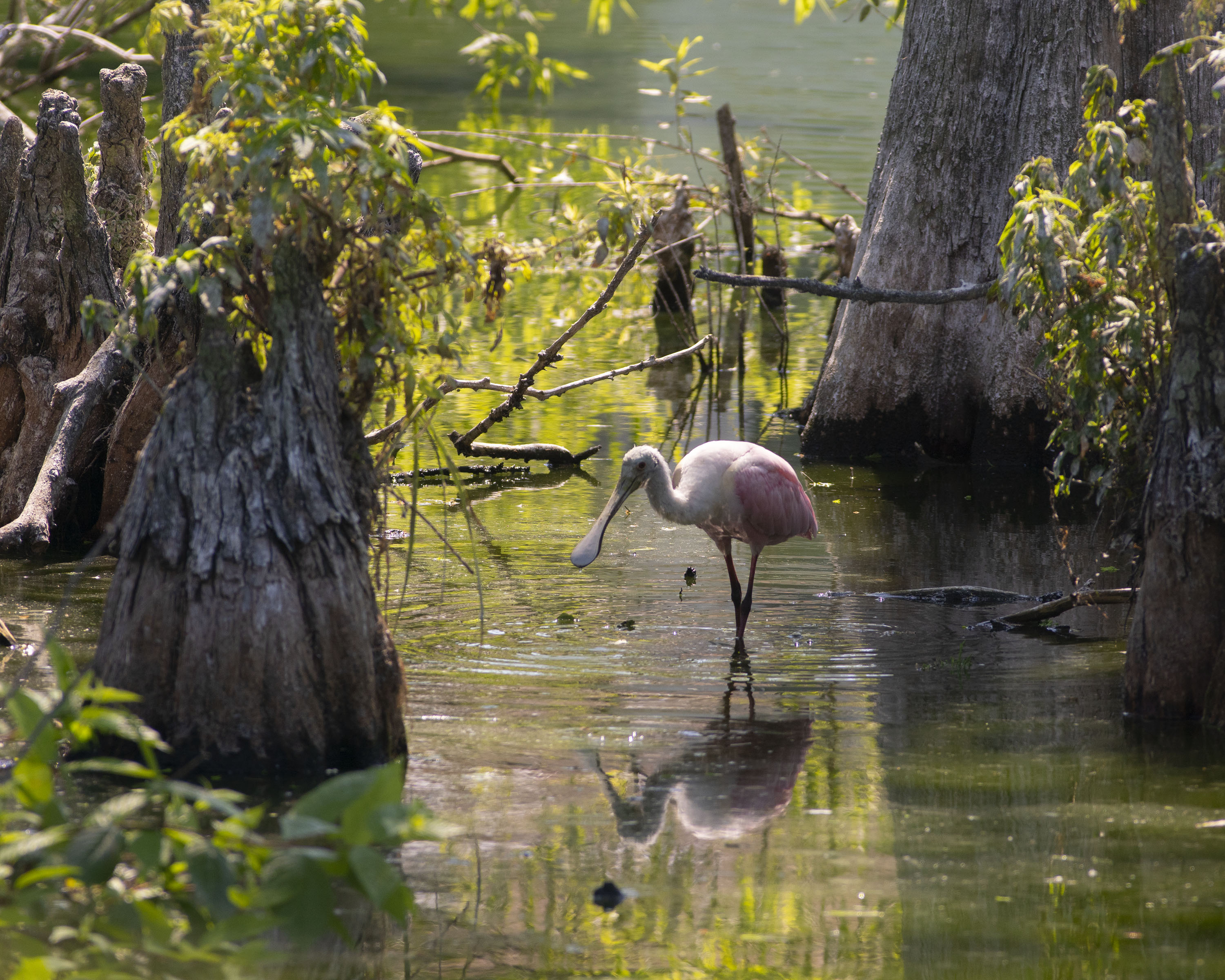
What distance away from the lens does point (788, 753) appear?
19.8 feet

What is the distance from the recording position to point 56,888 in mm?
3723

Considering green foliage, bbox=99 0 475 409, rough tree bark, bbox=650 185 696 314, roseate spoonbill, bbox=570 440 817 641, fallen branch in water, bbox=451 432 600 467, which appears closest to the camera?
green foliage, bbox=99 0 475 409

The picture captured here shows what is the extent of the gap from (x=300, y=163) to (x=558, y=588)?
140 inches

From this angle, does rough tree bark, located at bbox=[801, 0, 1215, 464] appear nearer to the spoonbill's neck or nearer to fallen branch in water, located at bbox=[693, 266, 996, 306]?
fallen branch in water, located at bbox=[693, 266, 996, 306]

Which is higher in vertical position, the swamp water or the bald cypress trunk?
the bald cypress trunk

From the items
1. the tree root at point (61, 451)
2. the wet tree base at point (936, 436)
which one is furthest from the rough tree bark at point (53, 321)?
the wet tree base at point (936, 436)

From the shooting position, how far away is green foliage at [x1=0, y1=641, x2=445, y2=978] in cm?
333

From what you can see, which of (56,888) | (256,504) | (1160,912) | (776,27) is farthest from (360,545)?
(776,27)

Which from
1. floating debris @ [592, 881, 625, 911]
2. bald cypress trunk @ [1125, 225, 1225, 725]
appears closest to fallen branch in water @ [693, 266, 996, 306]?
bald cypress trunk @ [1125, 225, 1225, 725]

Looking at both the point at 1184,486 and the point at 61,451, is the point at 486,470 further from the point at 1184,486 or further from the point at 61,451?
the point at 1184,486

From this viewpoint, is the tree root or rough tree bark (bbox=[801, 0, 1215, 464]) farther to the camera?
rough tree bark (bbox=[801, 0, 1215, 464])

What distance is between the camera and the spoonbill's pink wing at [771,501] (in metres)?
8.34

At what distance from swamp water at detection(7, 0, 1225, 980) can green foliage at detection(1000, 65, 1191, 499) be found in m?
1.15

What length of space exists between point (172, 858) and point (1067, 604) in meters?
4.70
